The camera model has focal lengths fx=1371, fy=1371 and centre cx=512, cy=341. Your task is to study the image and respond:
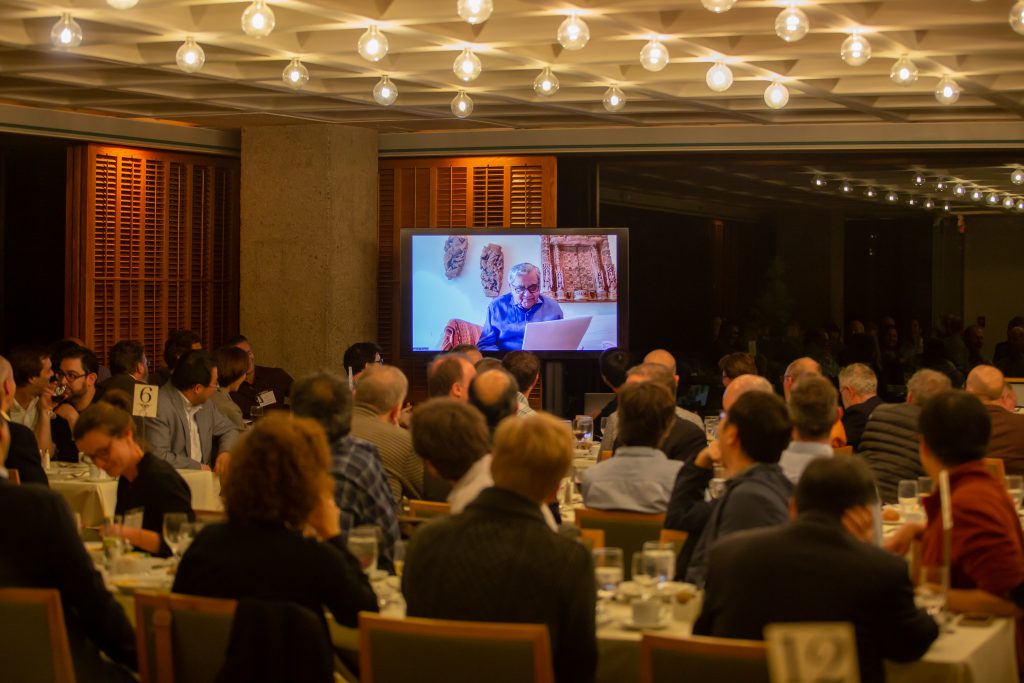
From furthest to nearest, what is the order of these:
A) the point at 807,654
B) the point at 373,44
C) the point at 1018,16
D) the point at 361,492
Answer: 1. the point at 373,44
2. the point at 1018,16
3. the point at 361,492
4. the point at 807,654

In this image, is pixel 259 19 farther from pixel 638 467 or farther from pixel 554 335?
pixel 554 335

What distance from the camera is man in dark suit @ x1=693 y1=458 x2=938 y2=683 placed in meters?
3.18

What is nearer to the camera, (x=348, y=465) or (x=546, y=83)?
(x=348, y=465)

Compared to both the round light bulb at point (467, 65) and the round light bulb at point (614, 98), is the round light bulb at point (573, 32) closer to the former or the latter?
the round light bulb at point (467, 65)

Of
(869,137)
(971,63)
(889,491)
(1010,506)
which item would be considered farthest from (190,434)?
(869,137)

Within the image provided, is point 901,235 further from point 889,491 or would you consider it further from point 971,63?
point 889,491

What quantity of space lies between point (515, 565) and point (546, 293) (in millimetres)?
8855

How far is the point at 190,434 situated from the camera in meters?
7.91

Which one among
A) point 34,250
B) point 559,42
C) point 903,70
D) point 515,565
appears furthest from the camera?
point 34,250

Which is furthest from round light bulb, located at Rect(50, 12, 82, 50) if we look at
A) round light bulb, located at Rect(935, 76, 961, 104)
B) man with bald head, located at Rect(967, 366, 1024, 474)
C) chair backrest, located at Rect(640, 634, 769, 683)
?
chair backrest, located at Rect(640, 634, 769, 683)

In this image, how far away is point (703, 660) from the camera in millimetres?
3062

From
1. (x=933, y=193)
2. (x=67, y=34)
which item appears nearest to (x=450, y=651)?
(x=67, y=34)

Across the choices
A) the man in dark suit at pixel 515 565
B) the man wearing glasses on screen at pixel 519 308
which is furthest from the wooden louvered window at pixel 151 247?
the man in dark suit at pixel 515 565

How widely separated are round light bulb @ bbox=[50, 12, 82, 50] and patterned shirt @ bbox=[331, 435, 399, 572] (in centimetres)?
437
